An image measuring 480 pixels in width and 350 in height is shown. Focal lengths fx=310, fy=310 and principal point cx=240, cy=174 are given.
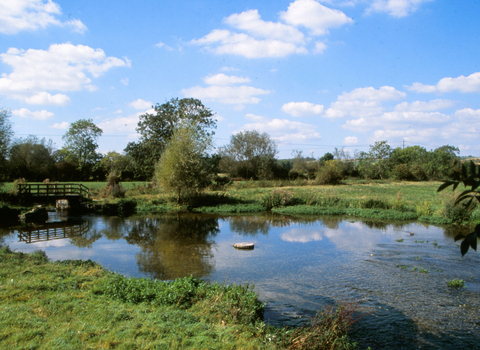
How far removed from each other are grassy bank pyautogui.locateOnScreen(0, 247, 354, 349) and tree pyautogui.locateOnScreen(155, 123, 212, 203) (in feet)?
52.5

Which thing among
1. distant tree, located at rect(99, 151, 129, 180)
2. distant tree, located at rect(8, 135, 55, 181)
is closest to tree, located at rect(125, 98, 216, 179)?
distant tree, located at rect(99, 151, 129, 180)

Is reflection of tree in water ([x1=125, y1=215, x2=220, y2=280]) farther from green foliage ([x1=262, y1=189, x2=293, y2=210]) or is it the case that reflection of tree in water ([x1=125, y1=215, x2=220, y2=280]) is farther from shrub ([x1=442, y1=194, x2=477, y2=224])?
shrub ([x1=442, y1=194, x2=477, y2=224])

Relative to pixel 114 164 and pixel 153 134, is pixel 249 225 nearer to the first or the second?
pixel 153 134

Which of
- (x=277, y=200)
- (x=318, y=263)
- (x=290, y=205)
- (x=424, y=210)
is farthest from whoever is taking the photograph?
(x=277, y=200)

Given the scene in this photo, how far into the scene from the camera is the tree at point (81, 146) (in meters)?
58.7

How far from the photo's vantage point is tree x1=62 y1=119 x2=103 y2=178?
58.7 meters

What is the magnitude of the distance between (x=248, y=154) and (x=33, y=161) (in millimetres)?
33290

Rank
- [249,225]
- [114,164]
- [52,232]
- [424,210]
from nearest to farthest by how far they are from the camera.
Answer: [52,232] < [249,225] < [424,210] < [114,164]

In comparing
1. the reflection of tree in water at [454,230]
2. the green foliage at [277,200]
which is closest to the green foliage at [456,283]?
the reflection of tree in water at [454,230]

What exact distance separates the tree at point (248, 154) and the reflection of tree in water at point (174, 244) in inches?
1178

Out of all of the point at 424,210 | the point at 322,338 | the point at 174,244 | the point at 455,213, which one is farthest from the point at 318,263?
the point at 424,210

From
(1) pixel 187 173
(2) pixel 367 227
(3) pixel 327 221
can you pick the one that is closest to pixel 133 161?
(1) pixel 187 173

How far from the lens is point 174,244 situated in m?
13.8

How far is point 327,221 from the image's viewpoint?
66.5ft
